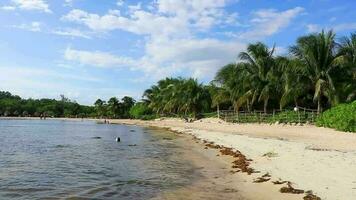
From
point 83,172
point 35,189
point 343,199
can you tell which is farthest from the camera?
point 83,172

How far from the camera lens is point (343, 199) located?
410 inches

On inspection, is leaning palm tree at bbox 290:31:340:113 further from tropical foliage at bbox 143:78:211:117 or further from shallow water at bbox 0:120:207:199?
tropical foliage at bbox 143:78:211:117

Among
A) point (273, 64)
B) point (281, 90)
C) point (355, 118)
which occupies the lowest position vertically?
point (355, 118)

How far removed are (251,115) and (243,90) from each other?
12.0 feet

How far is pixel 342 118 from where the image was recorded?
31016 mm

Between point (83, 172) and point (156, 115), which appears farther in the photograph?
point (156, 115)

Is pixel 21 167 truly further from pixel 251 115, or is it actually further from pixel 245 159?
pixel 251 115

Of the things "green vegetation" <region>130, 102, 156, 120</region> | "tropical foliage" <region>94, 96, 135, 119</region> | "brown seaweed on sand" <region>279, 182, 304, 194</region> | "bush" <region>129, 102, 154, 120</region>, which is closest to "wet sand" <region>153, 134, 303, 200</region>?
"brown seaweed on sand" <region>279, 182, 304, 194</region>

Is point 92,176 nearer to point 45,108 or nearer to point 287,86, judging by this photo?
point 287,86

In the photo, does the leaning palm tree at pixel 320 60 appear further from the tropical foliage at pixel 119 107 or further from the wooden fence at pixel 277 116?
the tropical foliage at pixel 119 107

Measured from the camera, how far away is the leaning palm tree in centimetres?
3938

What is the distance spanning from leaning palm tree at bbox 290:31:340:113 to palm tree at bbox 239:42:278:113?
322 inches

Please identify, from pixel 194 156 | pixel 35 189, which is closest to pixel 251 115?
pixel 194 156

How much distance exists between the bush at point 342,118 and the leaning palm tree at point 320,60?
170 inches
